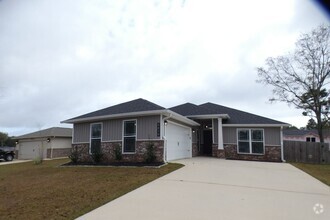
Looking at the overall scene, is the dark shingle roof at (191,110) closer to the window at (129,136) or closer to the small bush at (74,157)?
the window at (129,136)

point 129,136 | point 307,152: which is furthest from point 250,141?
point 129,136

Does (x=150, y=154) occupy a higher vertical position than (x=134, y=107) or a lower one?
lower

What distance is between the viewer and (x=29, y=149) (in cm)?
2648

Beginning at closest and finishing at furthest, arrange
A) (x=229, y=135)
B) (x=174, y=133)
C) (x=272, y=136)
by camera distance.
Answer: (x=174, y=133)
(x=272, y=136)
(x=229, y=135)

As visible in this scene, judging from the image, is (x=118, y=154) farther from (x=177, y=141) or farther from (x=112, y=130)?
(x=177, y=141)

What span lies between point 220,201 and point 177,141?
30.7 ft

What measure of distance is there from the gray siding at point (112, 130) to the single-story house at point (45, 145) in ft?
41.1

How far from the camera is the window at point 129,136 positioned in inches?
529

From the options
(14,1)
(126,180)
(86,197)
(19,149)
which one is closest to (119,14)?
(14,1)

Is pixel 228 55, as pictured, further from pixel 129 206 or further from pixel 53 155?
pixel 53 155

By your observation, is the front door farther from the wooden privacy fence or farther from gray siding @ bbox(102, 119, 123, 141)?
gray siding @ bbox(102, 119, 123, 141)

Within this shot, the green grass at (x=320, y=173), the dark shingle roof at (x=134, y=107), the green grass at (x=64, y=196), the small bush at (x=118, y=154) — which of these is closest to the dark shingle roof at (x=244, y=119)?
the green grass at (x=320, y=173)

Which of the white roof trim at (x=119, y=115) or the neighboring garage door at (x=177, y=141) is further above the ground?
the white roof trim at (x=119, y=115)

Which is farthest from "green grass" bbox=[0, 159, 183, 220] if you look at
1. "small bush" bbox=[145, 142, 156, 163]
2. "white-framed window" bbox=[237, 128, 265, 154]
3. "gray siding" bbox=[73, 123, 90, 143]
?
"white-framed window" bbox=[237, 128, 265, 154]
